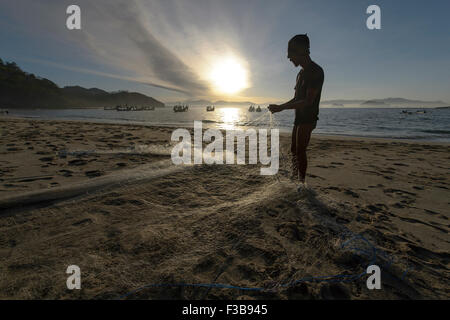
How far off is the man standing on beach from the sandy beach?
0.78 metres

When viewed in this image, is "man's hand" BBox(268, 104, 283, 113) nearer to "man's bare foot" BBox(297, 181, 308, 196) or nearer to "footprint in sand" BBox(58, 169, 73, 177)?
"man's bare foot" BBox(297, 181, 308, 196)

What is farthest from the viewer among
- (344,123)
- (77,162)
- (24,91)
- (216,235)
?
(24,91)

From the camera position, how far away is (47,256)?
161 centimetres

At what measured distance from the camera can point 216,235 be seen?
200 cm

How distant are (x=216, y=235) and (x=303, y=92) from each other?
2.38m

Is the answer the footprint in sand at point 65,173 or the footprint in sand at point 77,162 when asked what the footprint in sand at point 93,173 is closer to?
the footprint in sand at point 65,173

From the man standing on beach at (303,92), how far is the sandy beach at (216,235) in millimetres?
776

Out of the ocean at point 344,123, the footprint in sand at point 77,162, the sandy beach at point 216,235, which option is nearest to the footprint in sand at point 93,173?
the sandy beach at point 216,235

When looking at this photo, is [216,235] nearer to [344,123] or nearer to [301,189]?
[301,189]

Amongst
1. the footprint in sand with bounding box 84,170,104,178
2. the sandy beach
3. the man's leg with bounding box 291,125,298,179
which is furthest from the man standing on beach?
the footprint in sand with bounding box 84,170,104,178

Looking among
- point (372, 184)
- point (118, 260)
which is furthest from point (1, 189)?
point (372, 184)

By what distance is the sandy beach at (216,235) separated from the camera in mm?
1438

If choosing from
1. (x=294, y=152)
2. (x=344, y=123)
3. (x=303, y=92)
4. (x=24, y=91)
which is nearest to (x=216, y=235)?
(x=294, y=152)

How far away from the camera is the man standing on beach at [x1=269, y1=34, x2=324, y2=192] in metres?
2.80
